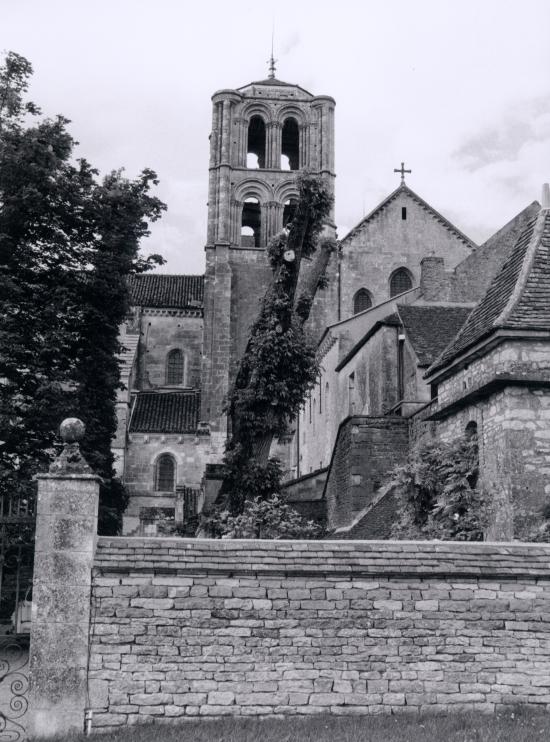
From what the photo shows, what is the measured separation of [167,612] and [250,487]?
8592mm

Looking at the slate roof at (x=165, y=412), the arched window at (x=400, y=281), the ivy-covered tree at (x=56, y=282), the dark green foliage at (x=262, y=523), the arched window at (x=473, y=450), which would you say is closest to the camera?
the arched window at (x=473, y=450)

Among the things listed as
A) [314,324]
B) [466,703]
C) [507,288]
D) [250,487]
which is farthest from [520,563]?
[314,324]

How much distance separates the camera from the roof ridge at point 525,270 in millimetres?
13531

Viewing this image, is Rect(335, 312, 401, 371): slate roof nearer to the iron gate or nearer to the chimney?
the chimney

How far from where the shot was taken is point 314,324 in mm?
42312

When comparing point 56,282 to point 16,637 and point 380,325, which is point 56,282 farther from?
point 16,637

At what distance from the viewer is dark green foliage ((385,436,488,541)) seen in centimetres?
1342

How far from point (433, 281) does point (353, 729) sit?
2274 cm

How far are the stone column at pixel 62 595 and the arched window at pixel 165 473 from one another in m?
32.3

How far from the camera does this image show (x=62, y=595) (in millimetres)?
8656

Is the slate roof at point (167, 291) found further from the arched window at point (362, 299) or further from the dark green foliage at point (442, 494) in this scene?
the dark green foliage at point (442, 494)

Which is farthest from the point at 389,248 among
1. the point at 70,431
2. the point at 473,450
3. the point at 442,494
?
the point at 70,431

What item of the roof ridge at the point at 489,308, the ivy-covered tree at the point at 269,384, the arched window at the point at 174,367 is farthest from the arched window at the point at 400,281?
the roof ridge at the point at 489,308

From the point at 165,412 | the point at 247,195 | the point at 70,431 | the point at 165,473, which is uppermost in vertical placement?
the point at 247,195
